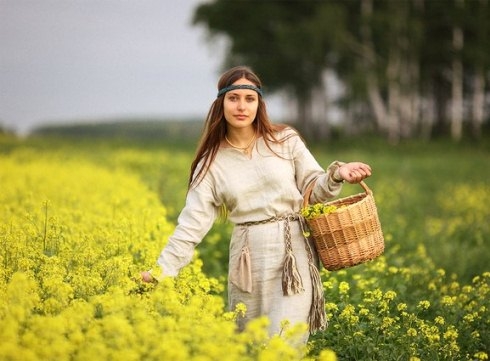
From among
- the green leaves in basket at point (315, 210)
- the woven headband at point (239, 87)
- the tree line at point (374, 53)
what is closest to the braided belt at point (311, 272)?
the green leaves in basket at point (315, 210)

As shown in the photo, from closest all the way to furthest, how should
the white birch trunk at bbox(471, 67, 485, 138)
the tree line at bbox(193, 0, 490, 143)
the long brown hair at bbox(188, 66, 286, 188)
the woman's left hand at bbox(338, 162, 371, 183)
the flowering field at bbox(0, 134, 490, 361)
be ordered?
the flowering field at bbox(0, 134, 490, 361), the woman's left hand at bbox(338, 162, 371, 183), the long brown hair at bbox(188, 66, 286, 188), the white birch trunk at bbox(471, 67, 485, 138), the tree line at bbox(193, 0, 490, 143)

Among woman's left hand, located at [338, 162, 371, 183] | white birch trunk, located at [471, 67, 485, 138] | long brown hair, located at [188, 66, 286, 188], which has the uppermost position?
long brown hair, located at [188, 66, 286, 188]

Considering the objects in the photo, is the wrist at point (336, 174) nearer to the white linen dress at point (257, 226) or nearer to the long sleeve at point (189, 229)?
the white linen dress at point (257, 226)

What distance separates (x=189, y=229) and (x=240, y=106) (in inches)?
30.9

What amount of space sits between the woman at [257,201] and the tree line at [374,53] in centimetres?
2740

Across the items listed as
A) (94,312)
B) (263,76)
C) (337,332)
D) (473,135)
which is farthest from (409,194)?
(263,76)

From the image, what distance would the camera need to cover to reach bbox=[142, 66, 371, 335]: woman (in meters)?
4.46

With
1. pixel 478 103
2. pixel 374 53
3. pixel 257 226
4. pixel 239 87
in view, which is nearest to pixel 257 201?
pixel 257 226

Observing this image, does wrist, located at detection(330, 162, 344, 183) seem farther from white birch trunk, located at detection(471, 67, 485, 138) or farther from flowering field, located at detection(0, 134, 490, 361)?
white birch trunk, located at detection(471, 67, 485, 138)

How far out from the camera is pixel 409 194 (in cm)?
1520

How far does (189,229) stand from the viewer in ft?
14.9

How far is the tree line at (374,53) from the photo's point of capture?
3178 cm

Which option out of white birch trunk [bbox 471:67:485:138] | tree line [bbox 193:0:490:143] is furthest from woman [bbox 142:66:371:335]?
white birch trunk [bbox 471:67:485:138]

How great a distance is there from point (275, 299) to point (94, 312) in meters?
1.07
